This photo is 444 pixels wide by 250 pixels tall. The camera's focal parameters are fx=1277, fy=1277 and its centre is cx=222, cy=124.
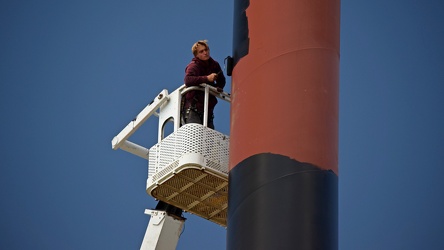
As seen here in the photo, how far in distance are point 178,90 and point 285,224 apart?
3.29 m

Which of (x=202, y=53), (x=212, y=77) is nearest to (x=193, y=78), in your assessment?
(x=212, y=77)

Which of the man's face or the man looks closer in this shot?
the man

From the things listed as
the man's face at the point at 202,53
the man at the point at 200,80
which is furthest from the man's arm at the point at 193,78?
the man's face at the point at 202,53

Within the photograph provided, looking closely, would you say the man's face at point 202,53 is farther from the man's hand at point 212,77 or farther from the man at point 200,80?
the man's hand at point 212,77

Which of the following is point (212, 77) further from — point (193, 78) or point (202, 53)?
point (202, 53)

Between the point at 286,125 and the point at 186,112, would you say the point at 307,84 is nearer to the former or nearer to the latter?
the point at 286,125

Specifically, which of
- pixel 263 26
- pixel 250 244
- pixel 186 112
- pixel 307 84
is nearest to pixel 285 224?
pixel 250 244

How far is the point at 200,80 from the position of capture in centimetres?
1335

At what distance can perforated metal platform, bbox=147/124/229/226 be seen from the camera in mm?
12836

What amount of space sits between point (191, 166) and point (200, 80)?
105cm

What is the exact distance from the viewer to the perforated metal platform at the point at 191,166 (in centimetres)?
1284

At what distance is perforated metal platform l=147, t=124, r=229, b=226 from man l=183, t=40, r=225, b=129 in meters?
0.44

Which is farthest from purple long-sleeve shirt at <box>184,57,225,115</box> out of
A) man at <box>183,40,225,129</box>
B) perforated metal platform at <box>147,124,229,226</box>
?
perforated metal platform at <box>147,124,229,226</box>

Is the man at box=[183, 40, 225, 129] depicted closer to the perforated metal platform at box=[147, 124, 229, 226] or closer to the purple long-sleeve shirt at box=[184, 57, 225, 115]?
the purple long-sleeve shirt at box=[184, 57, 225, 115]
